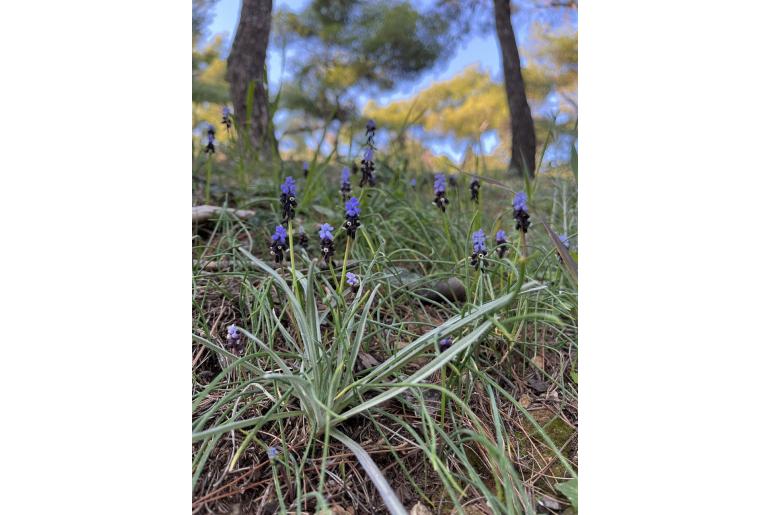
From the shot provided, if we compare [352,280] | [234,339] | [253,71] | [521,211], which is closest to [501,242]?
[521,211]

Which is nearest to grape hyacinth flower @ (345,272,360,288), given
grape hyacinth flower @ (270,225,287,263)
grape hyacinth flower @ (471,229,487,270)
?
grape hyacinth flower @ (270,225,287,263)

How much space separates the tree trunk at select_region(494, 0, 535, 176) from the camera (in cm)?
146

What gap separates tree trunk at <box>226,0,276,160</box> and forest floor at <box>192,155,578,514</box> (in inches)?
18.3

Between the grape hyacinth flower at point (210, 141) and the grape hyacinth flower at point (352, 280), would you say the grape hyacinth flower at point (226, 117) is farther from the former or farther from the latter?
the grape hyacinth flower at point (352, 280)

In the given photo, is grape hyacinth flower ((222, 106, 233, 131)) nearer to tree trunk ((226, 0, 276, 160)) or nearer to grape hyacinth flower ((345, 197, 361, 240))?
tree trunk ((226, 0, 276, 160))

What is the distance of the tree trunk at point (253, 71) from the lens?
139cm

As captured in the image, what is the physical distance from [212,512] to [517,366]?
610 mm
